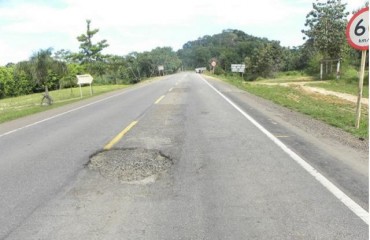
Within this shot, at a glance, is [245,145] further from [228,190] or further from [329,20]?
[329,20]

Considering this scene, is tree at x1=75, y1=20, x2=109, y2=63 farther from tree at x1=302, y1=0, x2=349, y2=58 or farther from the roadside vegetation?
tree at x1=302, y1=0, x2=349, y2=58

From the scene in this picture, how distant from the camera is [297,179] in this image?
219 inches

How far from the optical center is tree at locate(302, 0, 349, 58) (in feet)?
147

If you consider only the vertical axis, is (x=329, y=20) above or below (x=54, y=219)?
above

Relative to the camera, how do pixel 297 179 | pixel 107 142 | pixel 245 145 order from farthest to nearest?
pixel 107 142, pixel 245 145, pixel 297 179

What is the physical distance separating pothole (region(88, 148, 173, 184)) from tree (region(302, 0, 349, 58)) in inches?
1685

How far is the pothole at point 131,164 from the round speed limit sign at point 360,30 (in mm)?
5614

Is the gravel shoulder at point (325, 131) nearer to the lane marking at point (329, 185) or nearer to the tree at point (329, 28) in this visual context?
the lane marking at point (329, 185)

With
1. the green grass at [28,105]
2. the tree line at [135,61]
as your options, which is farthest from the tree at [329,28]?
the green grass at [28,105]

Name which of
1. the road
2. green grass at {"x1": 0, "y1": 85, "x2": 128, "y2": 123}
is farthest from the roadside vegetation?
the road

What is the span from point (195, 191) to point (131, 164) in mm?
1757

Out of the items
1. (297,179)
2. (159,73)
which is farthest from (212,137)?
(159,73)

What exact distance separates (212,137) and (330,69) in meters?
44.1

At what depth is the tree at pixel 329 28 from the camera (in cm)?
4475
